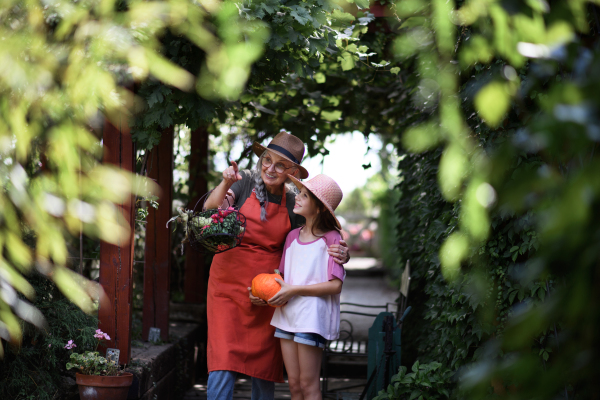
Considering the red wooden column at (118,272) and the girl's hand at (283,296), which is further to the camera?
the red wooden column at (118,272)

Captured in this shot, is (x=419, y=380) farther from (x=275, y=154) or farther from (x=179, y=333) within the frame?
(x=179, y=333)

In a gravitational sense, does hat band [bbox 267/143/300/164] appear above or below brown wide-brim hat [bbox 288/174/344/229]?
above

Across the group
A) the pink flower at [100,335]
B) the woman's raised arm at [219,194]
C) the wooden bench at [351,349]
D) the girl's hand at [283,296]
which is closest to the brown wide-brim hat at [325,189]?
the woman's raised arm at [219,194]

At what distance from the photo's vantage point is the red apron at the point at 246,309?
2.89 metres

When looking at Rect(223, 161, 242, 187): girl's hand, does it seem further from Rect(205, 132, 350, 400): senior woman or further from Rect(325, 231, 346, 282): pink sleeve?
Rect(325, 231, 346, 282): pink sleeve

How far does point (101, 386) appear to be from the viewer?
2699 millimetres

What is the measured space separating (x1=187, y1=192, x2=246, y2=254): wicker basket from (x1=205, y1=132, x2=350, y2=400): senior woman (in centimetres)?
23

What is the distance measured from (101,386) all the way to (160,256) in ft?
5.03

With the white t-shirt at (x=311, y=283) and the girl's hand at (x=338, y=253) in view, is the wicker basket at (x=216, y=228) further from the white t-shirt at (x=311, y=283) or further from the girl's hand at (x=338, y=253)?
the girl's hand at (x=338, y=253)

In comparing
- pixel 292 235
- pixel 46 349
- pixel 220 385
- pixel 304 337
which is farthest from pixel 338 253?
pixel 46 349

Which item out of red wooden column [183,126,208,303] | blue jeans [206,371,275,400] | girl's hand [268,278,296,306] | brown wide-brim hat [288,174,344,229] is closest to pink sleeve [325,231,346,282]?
brown wide-brim hat [288,174,344,229]

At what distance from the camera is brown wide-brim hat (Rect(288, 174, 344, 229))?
2.80 meters

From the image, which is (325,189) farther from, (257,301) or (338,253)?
(257,301)

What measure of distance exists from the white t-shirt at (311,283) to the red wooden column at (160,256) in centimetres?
154
